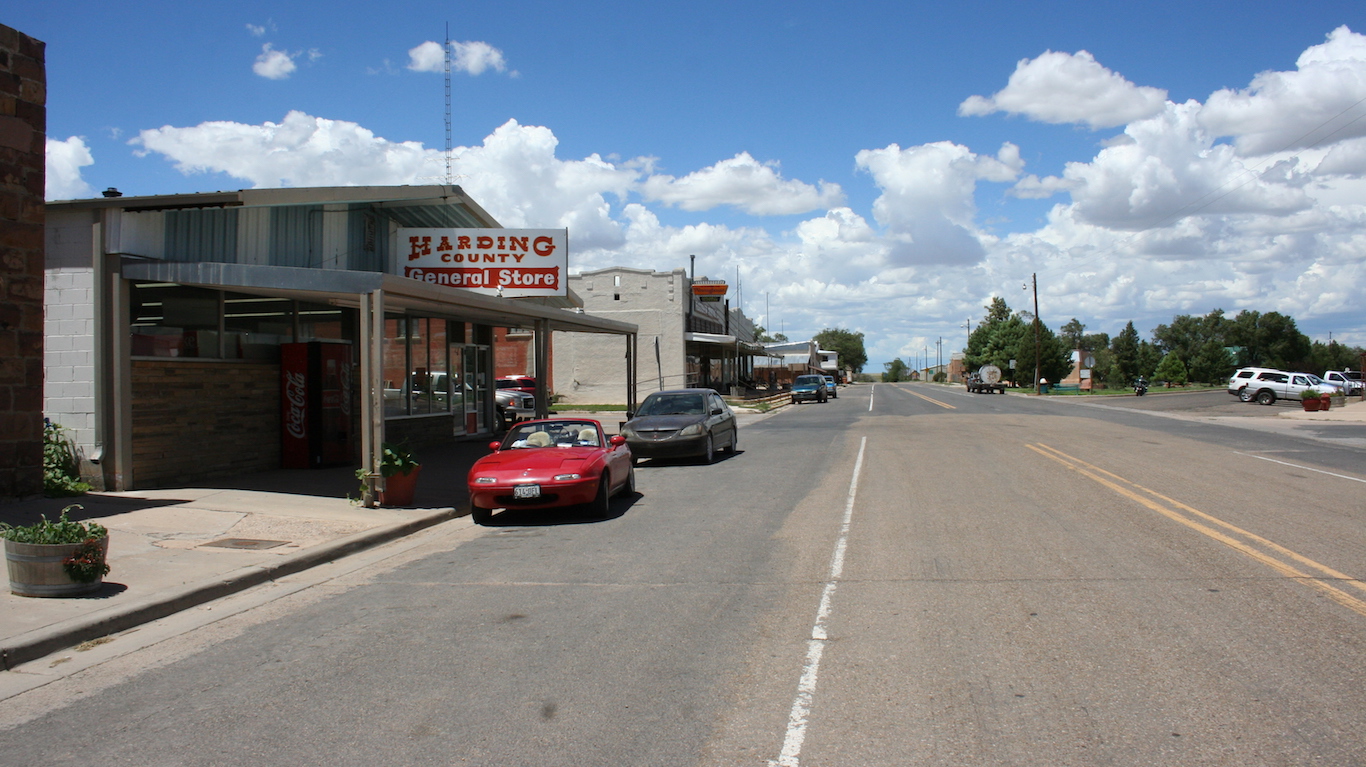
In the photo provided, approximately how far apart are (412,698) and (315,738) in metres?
0.59

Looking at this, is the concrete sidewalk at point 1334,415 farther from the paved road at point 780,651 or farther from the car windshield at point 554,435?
the car windshield at point 554,435

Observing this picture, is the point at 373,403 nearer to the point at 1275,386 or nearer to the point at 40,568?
the point at 40,568

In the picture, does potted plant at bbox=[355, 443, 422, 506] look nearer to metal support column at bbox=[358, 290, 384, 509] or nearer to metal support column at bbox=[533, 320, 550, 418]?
metal support column at bbox=[358, 290, 384, 509]

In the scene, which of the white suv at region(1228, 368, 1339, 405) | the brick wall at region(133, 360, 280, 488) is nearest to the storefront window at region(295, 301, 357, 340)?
the brick wall at region(133, 360, 280, 488)

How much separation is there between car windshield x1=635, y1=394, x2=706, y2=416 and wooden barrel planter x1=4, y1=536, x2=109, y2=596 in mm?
12138

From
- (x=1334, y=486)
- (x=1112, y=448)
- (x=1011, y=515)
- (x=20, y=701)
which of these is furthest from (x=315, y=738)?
(x=1112, y=448)

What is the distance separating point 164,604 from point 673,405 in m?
12.4

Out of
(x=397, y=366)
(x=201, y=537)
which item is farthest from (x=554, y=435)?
(x=397, y=366)

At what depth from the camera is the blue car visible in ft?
175

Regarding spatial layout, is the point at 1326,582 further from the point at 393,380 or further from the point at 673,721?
the point at 393,380

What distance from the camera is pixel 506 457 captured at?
1167cm

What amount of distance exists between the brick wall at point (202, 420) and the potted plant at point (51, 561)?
19.6ft

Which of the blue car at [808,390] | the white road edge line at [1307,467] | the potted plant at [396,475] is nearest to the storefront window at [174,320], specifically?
the potted plant at [396,475]

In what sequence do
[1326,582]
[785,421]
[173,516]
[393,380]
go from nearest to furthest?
[1326,582], [173,516], [393,380], [785,421]
